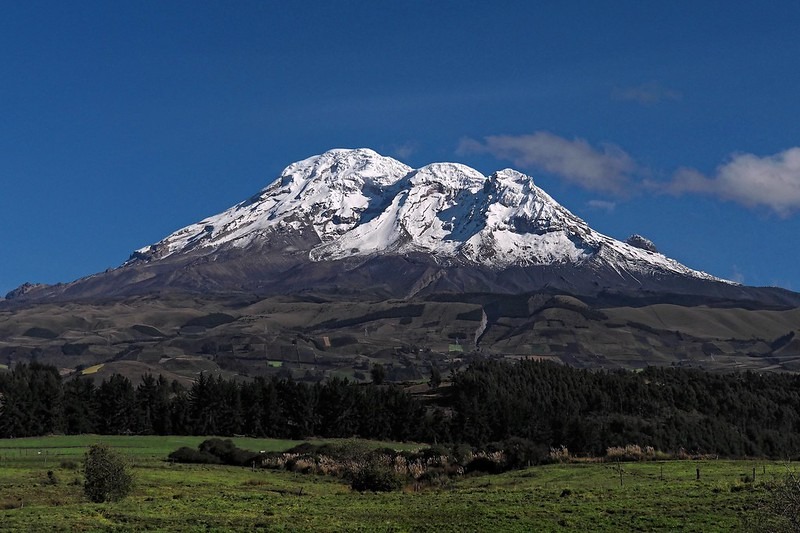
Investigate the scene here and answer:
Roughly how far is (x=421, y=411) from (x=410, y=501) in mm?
84231

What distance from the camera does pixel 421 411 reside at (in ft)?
490

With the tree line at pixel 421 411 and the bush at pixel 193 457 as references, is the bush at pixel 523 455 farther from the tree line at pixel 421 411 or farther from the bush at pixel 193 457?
the tree line at pixel 421 411

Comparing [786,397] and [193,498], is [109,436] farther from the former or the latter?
[786,397]

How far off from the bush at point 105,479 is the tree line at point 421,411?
2846 inches

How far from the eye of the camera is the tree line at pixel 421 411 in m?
139

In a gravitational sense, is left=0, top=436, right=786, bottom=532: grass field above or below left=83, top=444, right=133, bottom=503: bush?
below

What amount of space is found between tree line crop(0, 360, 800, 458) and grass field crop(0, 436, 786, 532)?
160ft

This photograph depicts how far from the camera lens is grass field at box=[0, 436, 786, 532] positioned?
173ft

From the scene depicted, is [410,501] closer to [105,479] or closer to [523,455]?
[105,479]

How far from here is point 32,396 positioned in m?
144

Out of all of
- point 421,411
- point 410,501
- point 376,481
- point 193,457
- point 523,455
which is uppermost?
point 421,411

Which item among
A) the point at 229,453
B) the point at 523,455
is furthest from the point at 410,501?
the point at 229,453

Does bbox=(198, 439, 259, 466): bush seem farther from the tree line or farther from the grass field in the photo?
the tree line

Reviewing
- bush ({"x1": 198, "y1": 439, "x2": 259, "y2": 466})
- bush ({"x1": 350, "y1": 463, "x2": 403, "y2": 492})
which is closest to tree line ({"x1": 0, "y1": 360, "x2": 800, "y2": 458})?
bush ({"x1": 198, "y1": 439, "x2": 259, "y2": 466})
